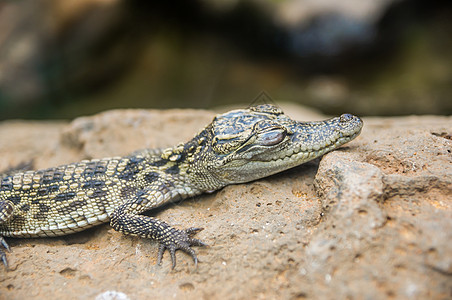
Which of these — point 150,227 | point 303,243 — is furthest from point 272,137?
point 150,227

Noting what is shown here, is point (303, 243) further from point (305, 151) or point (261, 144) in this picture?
point (261, 144)

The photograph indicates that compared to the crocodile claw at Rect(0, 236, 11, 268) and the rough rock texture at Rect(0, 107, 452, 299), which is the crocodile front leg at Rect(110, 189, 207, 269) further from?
the crocodile claw at Rect(0, 236, 11, 268)

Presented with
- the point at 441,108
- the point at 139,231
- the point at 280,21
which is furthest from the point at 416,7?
the point at 139,231

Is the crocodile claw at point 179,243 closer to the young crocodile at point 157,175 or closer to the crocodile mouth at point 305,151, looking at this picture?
the young crocodile at point 157,175

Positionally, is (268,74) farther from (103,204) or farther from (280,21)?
(103,204)

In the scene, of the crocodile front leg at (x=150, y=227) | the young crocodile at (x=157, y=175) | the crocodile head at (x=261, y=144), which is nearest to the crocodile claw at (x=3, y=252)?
the young crocodile at (x=157, y=175)

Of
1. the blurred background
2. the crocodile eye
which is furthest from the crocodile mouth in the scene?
the blurred background
